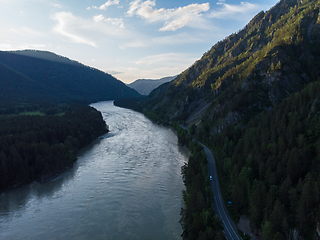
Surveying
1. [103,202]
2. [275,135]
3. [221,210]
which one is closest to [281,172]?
[221,210]

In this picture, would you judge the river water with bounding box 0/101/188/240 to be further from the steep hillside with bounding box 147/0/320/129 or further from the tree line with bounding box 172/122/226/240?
the steep hillside with bounding box 147/0/320/129

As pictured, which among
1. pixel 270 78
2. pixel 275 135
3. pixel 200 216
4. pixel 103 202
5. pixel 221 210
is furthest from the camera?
pixel 270 78

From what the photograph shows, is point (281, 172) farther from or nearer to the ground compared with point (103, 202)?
farther from the ground

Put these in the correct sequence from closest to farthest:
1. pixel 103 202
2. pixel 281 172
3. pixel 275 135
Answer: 1. pixel 281 172
2. pixel 103 202
3. pixel 275 135

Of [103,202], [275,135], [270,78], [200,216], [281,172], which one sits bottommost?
[103,202]

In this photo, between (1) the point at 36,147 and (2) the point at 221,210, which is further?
(1) the point at 36,147

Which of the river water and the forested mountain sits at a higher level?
the forested mountain

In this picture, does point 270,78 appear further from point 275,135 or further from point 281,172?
point 281,172

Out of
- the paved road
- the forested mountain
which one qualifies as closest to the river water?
the paved road

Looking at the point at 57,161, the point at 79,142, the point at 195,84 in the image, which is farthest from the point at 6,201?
the point at 195,84
